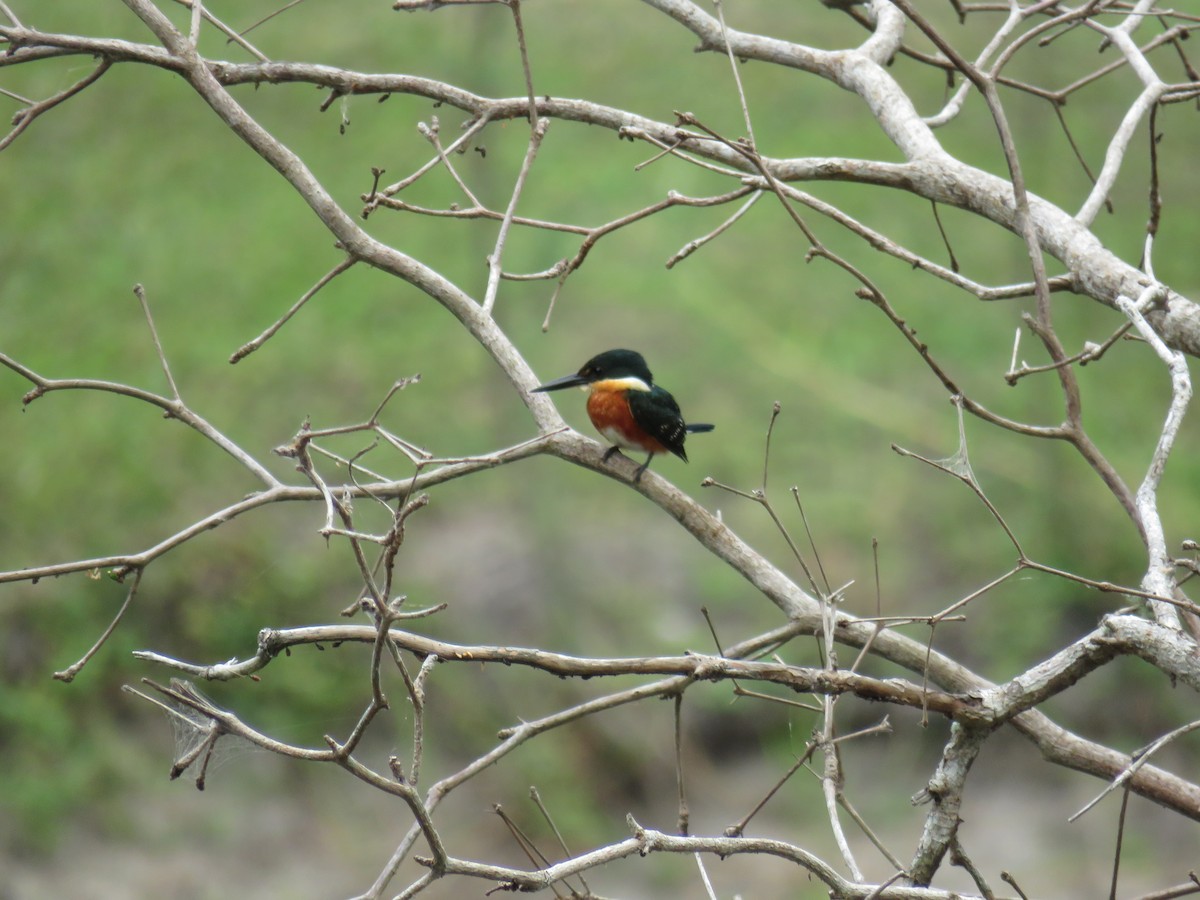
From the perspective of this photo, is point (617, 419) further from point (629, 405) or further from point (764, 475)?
point (764, 475)

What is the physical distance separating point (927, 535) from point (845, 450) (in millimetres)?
725

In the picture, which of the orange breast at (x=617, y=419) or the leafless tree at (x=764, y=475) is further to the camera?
the orange breast at (x=617, y=419)

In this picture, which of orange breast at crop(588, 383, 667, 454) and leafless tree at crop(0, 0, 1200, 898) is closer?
leafless tree at crop(0, 0, 1200, 898)

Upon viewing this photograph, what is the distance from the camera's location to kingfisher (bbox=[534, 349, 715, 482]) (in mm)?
3430

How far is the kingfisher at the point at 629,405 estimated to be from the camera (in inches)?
135

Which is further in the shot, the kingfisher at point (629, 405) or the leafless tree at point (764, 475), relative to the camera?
the kingfisher at point (629, 405)

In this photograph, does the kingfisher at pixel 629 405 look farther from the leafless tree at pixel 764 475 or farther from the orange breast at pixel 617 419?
the leafless tree at pixel 764 475

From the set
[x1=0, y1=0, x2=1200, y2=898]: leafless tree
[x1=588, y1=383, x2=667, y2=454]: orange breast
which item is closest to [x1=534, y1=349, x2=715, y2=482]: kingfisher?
[x1=588, y1=383, x2=667, y2=454]: orange breast

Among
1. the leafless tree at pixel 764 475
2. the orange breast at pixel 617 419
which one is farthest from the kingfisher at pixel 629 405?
the leafless tree at pixel 764 475

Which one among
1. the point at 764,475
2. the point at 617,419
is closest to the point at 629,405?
the point at 617,419

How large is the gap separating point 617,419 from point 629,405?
0.18 feet

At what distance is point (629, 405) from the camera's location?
343cm

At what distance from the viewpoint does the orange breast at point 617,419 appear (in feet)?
11.3

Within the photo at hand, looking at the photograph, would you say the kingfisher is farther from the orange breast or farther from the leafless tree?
the leafless tree
